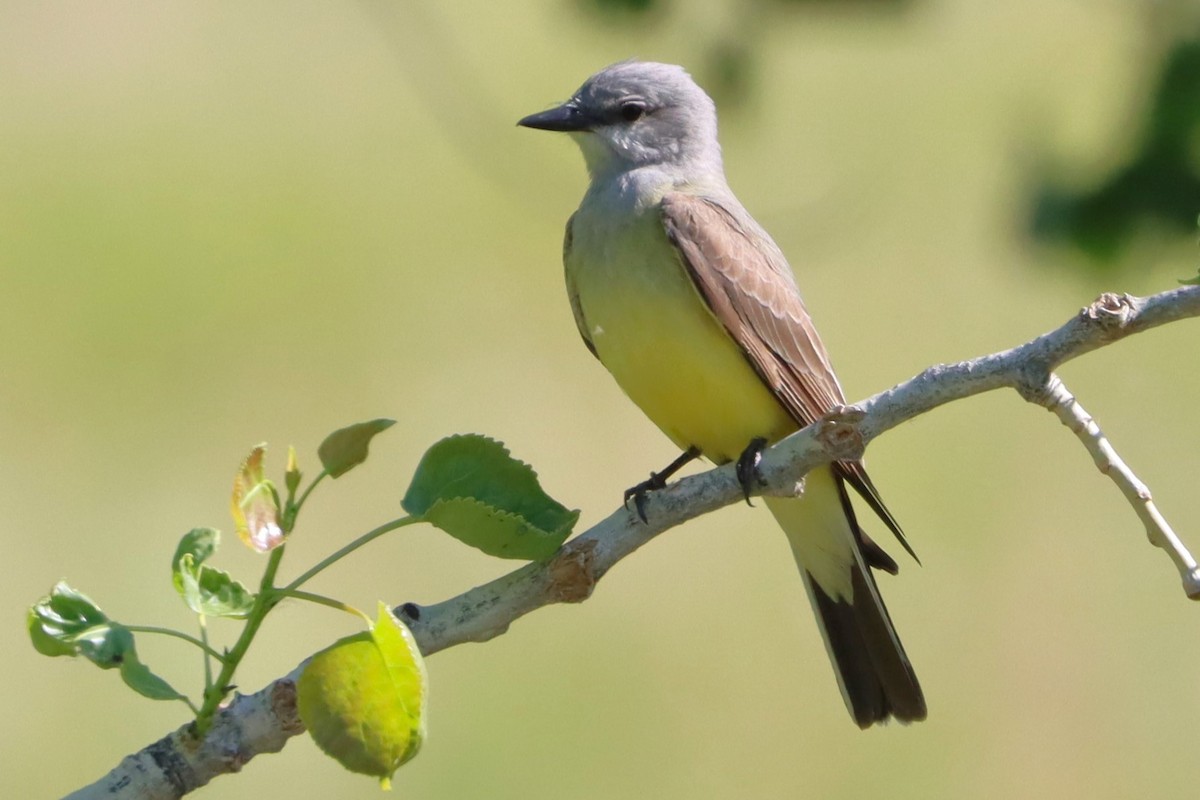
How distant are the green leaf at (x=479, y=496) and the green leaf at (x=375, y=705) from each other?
1.04 ft

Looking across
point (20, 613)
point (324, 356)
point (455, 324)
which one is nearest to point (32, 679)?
point (20, 613)

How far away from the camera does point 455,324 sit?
31.1 ft

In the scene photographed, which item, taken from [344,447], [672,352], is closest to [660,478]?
[672,352]

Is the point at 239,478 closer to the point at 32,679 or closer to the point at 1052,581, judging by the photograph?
the point at 32,679

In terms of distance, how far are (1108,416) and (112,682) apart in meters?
5.26

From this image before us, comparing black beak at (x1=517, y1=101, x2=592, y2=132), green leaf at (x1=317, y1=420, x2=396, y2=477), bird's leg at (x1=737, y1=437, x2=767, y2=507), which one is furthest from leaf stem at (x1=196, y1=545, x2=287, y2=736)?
black beak at (x1=517, y1=101, x2=592, y2=132)

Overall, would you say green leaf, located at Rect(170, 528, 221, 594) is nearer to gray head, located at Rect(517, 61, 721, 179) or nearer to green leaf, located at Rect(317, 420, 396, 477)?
green leaf, located at Rect(317, 420, 396, 477)

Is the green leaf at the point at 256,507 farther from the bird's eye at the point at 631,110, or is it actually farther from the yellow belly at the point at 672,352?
the bird's eye at the point at 631,110

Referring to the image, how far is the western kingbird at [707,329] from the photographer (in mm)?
4000

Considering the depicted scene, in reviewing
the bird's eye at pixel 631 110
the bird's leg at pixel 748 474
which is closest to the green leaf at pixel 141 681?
the bird's leg at pixel 748 474

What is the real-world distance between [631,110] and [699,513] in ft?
7.30

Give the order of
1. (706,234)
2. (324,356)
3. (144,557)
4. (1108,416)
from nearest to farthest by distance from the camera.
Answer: (706,234) < (144,557) < (1108,416) < (324,356)

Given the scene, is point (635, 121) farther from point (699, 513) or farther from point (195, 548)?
point (195, 548)

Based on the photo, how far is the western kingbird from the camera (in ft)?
13.1
